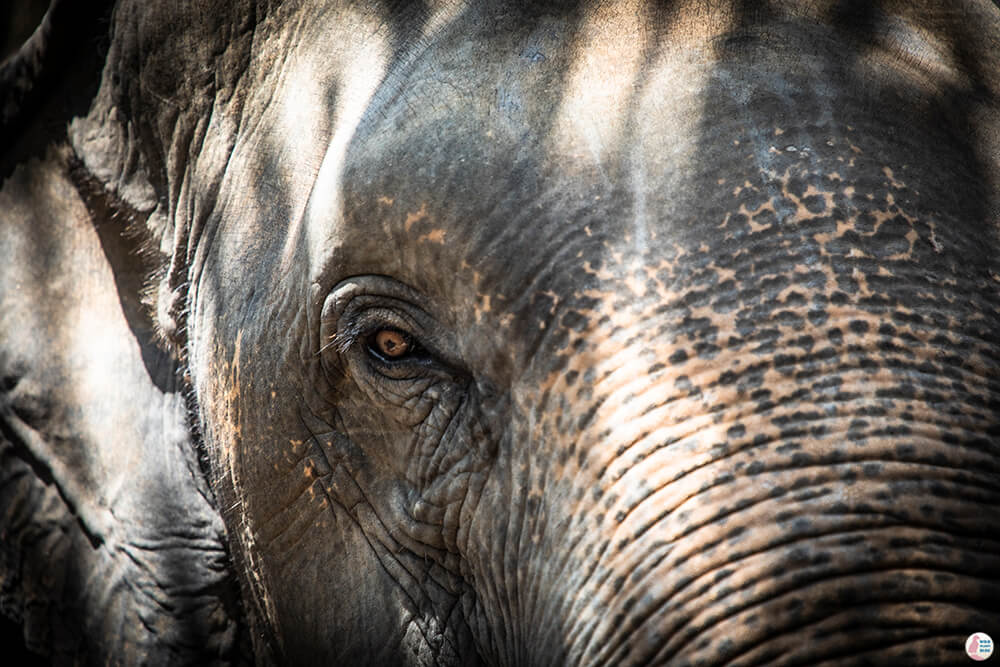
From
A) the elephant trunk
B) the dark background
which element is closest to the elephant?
the elephant trunk

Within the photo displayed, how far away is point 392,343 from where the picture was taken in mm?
1787

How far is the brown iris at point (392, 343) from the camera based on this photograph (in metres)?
1.77

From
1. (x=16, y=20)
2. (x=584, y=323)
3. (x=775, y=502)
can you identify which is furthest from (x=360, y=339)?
(x=16, y=20)

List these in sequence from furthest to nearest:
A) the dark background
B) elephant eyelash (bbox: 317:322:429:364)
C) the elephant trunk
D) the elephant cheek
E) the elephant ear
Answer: the dark background < the elephant ear < the elephant cheek < elephant eyelash (bbox: 317:322:429:364) < the elephant trunk

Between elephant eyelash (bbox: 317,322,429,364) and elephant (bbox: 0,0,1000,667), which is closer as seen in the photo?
elephant (bbox: 0,0,1000,667)

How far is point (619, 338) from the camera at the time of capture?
1.49 m

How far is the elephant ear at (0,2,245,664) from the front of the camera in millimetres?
2514

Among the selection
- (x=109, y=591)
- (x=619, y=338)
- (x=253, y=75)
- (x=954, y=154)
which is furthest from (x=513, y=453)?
(x=109, y=591)

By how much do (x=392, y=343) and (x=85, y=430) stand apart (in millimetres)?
1196

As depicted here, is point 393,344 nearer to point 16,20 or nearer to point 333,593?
point 333,593

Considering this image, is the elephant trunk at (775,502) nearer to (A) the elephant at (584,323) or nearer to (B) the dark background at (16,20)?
(A) the elephant at (584,323)

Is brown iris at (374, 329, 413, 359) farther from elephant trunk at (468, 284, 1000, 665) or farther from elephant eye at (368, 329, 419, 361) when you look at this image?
elephant trunk at (468, 284, 1000, 665)

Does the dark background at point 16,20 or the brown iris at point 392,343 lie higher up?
the dark background at point 16,20

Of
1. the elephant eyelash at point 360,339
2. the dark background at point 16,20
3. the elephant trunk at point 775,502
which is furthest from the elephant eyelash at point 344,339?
the dark background at point 16,20
